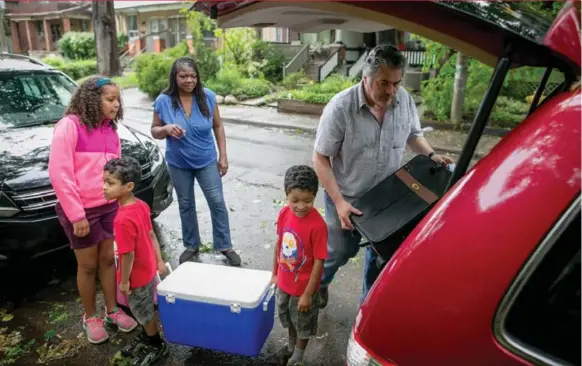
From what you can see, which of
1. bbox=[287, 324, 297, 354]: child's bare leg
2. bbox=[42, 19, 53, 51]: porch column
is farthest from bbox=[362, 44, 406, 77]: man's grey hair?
bbox=[42, 19, 53, 51]: porch column

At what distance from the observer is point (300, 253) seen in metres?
2.45

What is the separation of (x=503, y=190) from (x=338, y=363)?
6.87 feet

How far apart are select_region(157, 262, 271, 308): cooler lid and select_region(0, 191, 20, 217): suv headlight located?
1.38m

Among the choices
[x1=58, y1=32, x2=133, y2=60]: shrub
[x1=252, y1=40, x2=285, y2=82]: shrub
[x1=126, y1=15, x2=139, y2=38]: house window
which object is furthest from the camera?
[x1=126, y1=15, x2=139, y2=38]: house window

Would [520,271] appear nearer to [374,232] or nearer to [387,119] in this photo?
[374,232]

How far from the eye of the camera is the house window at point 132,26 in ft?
98.6

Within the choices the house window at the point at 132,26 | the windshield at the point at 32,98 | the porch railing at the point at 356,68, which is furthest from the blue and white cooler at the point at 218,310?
the house window at the point at 132,26

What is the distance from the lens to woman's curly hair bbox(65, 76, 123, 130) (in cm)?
278

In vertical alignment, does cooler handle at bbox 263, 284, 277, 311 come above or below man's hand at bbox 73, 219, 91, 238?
below

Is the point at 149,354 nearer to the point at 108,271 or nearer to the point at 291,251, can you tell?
the point at 108,271

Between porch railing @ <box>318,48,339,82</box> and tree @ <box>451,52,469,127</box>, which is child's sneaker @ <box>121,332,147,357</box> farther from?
porch railing @ <box>318,48,339,82</box>

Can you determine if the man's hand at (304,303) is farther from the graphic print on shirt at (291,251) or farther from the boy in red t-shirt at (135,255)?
the boy in red t-shirt at (135,255)

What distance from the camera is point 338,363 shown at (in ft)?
9.39

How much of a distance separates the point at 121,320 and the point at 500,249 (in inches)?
108
